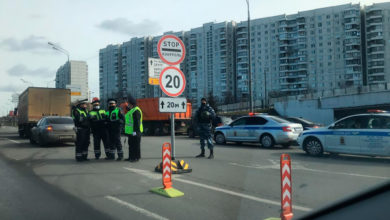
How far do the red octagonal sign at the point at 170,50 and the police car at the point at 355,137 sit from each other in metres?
6.29

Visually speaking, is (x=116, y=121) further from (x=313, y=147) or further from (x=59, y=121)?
(x=313, y=147)

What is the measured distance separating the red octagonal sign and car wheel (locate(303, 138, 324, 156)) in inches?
251

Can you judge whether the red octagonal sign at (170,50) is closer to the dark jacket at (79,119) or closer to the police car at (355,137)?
the dark jacket at (79,119)

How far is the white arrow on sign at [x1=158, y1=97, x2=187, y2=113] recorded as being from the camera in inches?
285

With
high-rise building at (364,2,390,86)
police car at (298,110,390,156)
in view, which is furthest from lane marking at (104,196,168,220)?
high-rise building at (364,2,390,86)

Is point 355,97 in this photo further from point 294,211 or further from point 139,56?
point 139,56

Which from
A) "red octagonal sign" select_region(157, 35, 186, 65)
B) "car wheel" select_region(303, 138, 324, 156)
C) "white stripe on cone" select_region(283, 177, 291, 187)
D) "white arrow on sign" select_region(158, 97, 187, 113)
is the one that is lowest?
"car wheel" select_region(303, 138, 324, 156)

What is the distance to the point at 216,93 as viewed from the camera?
3812 inches

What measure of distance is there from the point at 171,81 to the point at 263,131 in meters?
8.02

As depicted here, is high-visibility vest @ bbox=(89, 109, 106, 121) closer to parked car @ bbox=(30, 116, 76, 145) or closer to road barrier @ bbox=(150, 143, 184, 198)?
road barrier @ bbox=(150, 143, 184, 198)

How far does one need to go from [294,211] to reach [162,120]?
828 inches

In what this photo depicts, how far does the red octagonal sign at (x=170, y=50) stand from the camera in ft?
24.2

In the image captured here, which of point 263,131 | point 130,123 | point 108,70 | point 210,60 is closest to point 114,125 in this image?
point 130,123

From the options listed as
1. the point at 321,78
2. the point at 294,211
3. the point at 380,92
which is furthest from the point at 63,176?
the point at 321,78
